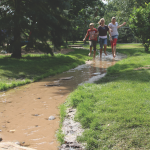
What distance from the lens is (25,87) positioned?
6863 mm

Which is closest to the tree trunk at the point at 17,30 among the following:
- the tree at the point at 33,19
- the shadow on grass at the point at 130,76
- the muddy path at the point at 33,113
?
the tree at the point at 33,19

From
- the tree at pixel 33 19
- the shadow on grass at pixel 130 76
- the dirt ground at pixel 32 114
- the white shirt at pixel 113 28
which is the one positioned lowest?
the dirt ground at pixel 32 114

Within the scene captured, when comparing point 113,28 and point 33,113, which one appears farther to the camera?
point 113,28

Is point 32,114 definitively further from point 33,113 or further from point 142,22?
point 142,22

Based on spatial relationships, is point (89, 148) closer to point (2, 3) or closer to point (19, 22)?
point (19, 22)

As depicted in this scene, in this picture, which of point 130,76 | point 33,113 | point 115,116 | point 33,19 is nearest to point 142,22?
point 33,19

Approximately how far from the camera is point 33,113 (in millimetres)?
4492

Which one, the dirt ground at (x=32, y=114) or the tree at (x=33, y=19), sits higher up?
the tree at (x=33, y=19)

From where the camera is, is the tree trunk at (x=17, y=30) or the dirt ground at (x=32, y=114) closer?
the dirt ground at (x=32, y=114)

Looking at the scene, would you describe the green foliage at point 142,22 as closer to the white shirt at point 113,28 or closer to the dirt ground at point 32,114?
the white shirt at point 113,28

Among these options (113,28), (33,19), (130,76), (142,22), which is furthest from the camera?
(142,22)

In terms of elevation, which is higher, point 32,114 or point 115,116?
point 115,116

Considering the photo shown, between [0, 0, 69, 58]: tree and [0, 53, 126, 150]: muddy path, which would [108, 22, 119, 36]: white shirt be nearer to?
[0, 0, 69, 58]: tree

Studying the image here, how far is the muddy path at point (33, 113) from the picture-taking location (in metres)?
3.41
